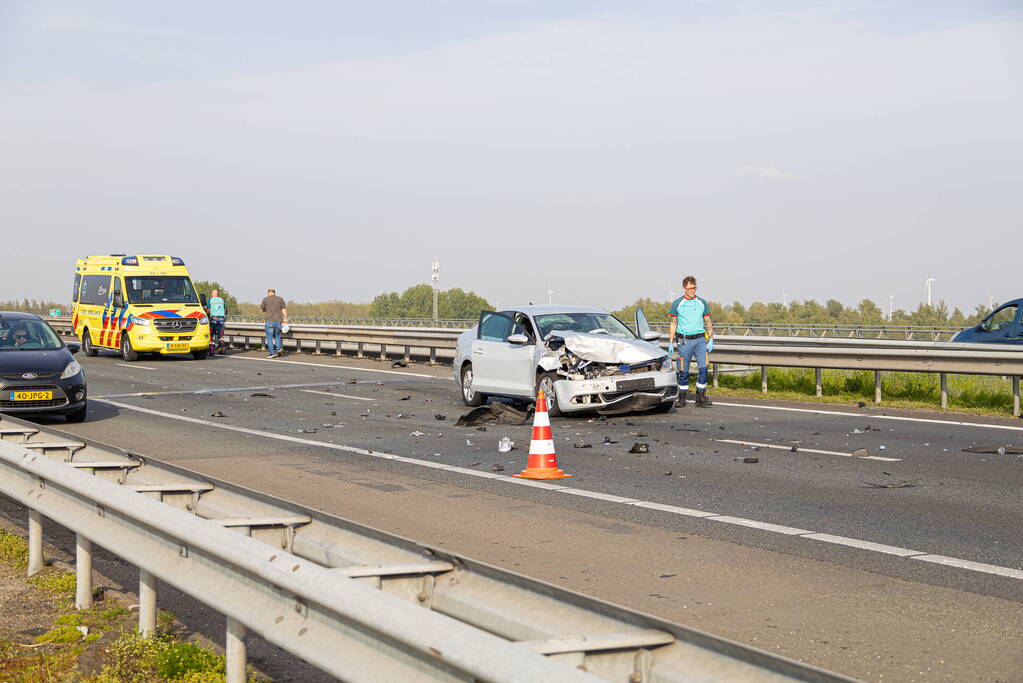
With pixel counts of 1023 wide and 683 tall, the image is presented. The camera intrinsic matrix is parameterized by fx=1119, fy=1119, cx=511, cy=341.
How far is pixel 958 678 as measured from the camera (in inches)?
185

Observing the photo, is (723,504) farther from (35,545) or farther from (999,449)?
(35,545)

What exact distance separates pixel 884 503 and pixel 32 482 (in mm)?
6259

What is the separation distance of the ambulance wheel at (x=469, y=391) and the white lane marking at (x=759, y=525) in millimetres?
9372

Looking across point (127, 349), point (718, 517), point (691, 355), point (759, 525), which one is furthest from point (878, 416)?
point (127, 349)

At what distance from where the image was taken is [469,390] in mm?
17734

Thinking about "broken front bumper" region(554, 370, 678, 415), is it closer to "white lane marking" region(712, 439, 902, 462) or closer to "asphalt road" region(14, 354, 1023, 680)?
"asphalt road" region(14, 354, 1023, 680)

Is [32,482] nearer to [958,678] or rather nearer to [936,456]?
[958,678]

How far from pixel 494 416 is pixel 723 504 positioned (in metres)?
7.15

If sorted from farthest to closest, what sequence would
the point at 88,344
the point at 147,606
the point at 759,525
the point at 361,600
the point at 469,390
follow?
the point at 88,344 → the point at 469,390 → the point at 759,525 → the point at 147,606 → the point at 361,600

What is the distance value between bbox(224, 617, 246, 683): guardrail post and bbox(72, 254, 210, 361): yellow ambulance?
89.5 ft

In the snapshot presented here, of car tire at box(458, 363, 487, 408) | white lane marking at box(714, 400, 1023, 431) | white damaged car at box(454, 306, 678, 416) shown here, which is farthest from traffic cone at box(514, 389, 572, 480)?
car tire at box(458, 363, 487, 408)

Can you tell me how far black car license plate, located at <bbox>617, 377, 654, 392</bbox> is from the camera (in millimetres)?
15445

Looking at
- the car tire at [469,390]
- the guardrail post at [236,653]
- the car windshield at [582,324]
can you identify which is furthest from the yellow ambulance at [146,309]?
the guardrail post at [236,653]

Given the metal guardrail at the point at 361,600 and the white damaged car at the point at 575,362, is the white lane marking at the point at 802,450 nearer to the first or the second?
the white damaged car at the point at 575,362
